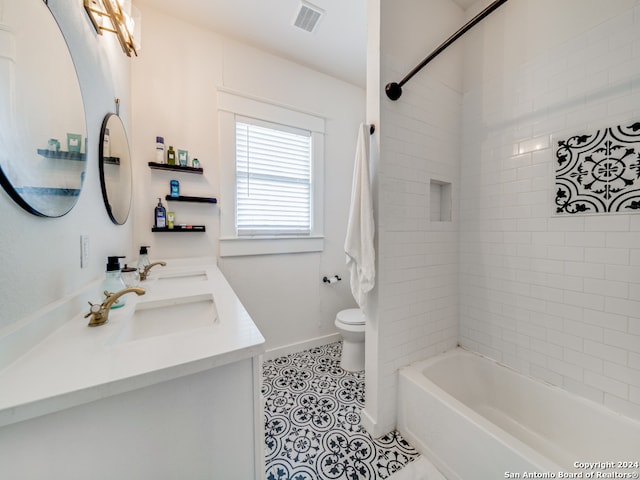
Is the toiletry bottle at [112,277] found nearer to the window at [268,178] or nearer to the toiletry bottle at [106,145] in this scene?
the toiletry bottle at [106,145]

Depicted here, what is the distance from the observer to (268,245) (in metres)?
2.16

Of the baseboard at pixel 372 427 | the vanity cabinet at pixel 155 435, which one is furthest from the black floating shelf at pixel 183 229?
the baseboard at pixel 372 427

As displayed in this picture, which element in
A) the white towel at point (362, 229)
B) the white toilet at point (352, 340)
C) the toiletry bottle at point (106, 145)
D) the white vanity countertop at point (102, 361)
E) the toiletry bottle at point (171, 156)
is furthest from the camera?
Answer: the white toilet at point (352, 340)

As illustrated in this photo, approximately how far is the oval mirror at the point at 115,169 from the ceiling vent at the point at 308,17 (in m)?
1.42

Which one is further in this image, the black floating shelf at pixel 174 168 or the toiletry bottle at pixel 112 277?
the black floating shelf at pixel 174 168

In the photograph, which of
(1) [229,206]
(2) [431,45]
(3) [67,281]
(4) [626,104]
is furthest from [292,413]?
(2) [431,45]

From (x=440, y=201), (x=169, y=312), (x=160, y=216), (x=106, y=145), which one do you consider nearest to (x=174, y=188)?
(x=160, y=216)

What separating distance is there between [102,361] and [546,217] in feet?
6.66

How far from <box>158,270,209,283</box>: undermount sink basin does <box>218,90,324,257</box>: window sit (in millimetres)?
359

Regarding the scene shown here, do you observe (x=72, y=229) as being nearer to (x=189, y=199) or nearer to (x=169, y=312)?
(x=169, y=312)

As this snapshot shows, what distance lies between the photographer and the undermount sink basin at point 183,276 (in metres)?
1.52

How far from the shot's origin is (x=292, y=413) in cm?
155

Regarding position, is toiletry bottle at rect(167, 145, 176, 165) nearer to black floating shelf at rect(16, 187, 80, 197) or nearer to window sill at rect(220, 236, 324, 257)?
window sill at rect(220, 236, 324, 257)

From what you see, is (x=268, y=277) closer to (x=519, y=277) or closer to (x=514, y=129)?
(x=519, y=277)
